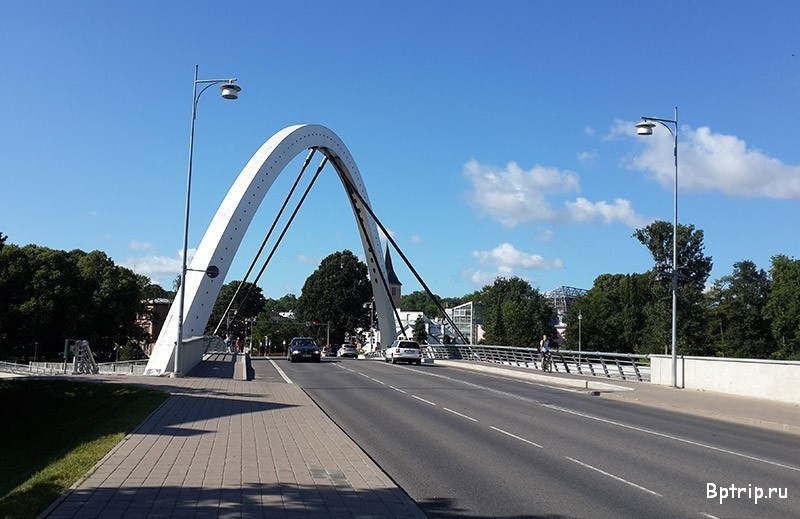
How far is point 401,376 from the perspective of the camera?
110ft

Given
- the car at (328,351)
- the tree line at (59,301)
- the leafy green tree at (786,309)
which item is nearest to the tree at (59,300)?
the tree line at (59,301)

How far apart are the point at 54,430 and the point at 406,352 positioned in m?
31.7

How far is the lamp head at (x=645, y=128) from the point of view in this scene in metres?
25.5

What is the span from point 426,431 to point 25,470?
7.58 m

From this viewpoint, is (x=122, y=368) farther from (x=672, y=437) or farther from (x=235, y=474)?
(x=235, y=474)

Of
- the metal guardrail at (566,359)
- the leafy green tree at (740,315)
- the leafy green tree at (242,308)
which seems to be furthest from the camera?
the leafy green tree at (242,308)

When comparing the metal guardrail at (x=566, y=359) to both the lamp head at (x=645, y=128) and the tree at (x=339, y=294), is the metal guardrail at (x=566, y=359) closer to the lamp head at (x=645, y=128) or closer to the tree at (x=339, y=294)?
the lamp head at (x=645, y=128)

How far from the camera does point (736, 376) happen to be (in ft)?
80.3

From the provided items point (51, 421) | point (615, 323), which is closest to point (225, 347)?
point (51, 421)

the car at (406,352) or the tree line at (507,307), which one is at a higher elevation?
the tree line at (507,307)

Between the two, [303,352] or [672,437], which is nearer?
[672,437]

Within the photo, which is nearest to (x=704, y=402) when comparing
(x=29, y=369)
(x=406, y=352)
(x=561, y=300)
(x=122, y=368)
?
(x=122, y=368)

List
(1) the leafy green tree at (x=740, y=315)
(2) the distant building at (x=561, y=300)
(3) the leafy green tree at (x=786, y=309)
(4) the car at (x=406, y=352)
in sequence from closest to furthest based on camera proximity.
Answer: (4) the car at (x=406, y=352)
(3) the leafy green tree at (x=786, y=309)
(1) the leafy green tree at (x=740, y=315)
(2) the distant building at (x=561, y=300)

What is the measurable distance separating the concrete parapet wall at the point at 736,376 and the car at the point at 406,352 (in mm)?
20751
